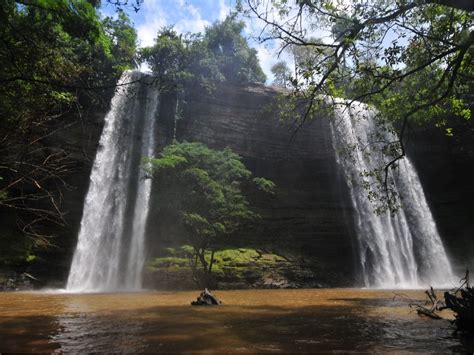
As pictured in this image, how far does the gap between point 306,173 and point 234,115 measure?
6793 mm

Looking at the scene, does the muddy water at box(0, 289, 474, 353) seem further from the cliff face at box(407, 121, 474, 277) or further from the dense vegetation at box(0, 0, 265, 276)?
the cliff face at box(407, 121, 474, 277)

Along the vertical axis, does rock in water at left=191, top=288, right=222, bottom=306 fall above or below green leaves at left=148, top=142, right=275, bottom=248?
below

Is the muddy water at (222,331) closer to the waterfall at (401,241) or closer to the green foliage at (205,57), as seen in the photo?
the waterfall at (401,241)

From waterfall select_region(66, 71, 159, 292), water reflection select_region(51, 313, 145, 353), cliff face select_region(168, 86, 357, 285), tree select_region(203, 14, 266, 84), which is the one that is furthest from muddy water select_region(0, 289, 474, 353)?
tree select_region(203, 14, 266, 84)

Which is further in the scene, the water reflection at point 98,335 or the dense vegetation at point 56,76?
the dense vegetation at point 56,76

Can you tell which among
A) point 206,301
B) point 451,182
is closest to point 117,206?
point 206,301

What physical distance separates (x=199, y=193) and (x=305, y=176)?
38.0 ft

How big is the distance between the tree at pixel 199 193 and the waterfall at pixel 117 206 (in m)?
1.53

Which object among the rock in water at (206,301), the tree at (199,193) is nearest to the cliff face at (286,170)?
the tree at (199,193)

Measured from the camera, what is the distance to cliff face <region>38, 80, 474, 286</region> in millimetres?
25406

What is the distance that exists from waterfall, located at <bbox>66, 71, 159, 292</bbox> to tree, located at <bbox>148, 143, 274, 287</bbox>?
1528 millimetres

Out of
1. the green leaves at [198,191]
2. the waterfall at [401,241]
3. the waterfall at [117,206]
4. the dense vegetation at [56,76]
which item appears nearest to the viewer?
the dense vegetation at [56,76]

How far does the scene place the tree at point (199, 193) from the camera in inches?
712

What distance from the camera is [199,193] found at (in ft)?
60.2
